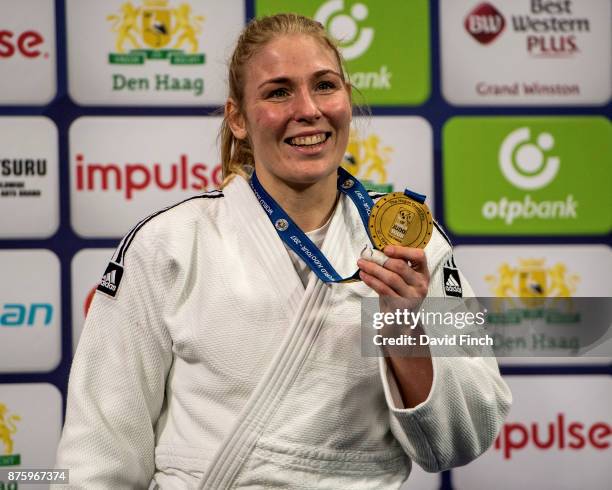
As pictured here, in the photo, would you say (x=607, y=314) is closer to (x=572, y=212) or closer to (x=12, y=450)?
(x=572, y=212)

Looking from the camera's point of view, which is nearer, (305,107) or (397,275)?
(397,275)

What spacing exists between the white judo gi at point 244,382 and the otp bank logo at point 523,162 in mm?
1039

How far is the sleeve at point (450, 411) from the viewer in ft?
4.99

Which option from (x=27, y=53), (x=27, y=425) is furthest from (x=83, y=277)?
(x=27, y=53)

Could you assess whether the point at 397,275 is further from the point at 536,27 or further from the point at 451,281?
the point at 536,27

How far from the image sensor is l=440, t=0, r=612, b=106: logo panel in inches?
105

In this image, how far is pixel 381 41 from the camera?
8.67 ft

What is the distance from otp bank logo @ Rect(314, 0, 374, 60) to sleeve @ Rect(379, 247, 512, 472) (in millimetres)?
1155

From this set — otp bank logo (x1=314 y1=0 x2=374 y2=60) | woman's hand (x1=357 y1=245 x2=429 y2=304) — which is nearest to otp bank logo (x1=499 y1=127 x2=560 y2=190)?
otp bank logo (x1=314 y1=0 x2=374 y2=60)

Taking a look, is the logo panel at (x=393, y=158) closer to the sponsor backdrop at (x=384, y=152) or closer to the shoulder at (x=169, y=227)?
the sponsor backdrop at (x=384, y=152)

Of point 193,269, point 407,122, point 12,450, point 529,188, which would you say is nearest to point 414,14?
point 407,122

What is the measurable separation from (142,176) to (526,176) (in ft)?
3.92

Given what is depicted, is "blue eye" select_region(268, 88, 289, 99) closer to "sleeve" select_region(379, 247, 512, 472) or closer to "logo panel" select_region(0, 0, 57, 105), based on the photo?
"sleeve" select_region(379, 247, 512, 472)

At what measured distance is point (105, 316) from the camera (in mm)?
1654
